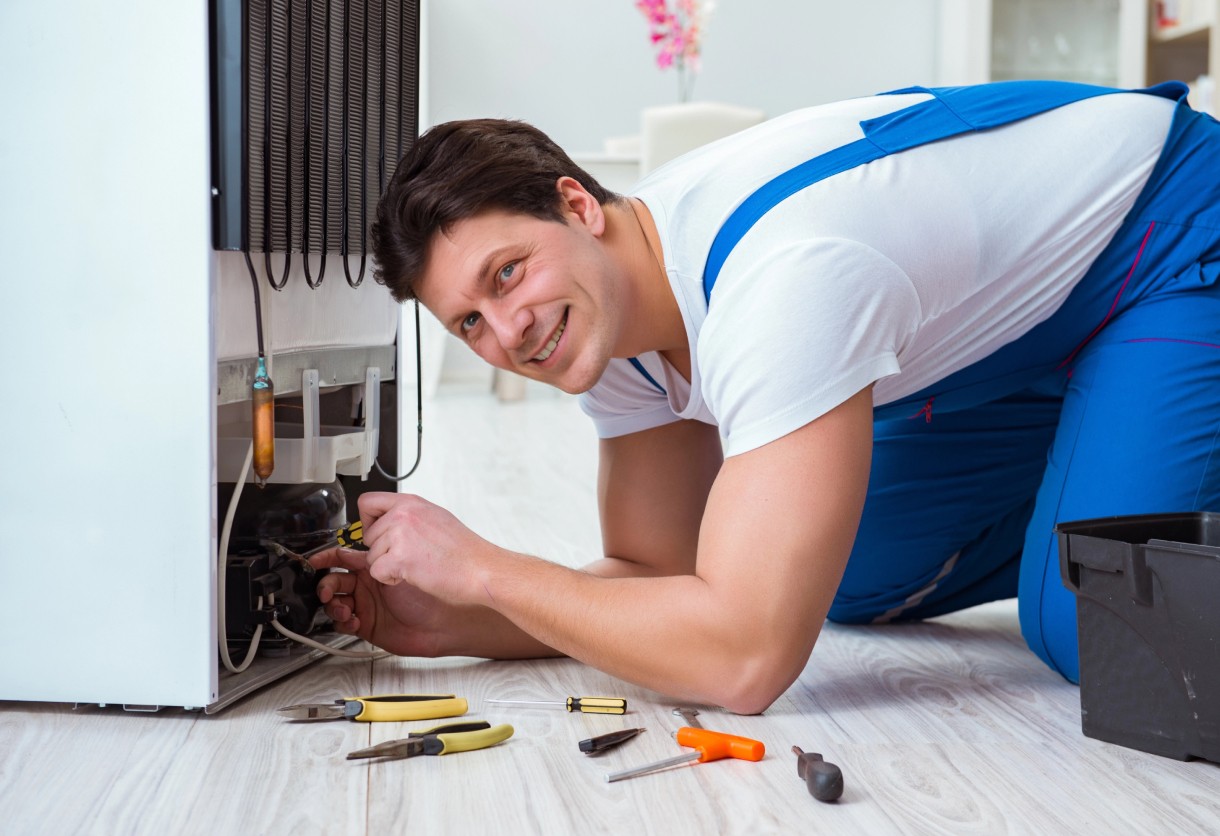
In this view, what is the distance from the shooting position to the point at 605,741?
112 cm

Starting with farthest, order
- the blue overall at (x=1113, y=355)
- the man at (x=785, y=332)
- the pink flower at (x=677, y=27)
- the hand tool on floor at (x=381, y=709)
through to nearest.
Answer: the pink flower at (x=677, y=27), the blue overall at (x=1113, y=355), the hand tool on floor at (x=381, y=709), the man at (x=785, y=332)

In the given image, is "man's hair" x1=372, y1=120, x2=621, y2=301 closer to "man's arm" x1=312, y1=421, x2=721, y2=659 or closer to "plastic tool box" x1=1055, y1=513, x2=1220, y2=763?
"man's arm" x1=312, y1=421, x2=721, y2=659

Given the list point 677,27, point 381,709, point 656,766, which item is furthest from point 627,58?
point 656,766

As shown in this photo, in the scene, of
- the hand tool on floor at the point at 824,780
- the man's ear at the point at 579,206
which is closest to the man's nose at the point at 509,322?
the man's ear at the point at 579,206

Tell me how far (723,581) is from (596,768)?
0.20 metres

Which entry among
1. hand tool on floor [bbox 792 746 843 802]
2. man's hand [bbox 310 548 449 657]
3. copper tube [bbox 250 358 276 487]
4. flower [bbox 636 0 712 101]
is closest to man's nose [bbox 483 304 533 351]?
copper tube [bbox 250 358 276 487]

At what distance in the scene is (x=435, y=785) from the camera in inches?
40.6

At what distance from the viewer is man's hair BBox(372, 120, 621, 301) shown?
1161mm

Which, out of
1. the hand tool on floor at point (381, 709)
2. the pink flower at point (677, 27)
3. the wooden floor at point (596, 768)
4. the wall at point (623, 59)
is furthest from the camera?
the wall at point (623, 59)

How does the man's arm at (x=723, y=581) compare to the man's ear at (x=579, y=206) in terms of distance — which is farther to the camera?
the man's ear at (x=579, y=206)

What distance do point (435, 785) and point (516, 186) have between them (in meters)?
0.54

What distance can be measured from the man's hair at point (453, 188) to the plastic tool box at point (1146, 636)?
0.58 meters

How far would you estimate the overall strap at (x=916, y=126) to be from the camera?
3.71ft

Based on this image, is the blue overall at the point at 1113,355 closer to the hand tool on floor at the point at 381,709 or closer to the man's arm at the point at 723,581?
the man's arm at the point at 723,581
